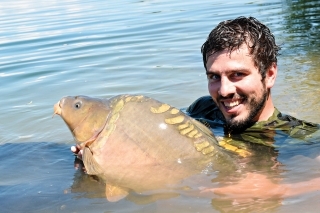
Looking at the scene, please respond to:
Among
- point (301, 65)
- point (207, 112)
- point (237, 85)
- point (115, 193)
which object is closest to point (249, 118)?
point (237, 85)

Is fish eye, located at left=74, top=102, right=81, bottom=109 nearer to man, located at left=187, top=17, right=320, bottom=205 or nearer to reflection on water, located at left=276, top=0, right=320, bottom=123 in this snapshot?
man, located at left=187, top=17, right=320, bottom=205

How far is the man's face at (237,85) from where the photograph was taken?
13.9 ft

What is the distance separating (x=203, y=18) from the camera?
15117mm

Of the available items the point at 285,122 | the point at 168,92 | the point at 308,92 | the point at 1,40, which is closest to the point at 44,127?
the point at 168,92

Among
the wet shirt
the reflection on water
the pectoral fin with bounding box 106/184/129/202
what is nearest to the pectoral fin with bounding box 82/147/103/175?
the pectoral fin with bounding box 106/184/129/202

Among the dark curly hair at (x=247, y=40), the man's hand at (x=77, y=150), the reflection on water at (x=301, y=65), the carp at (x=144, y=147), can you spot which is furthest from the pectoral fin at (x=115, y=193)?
the reflection on water at (x=301, y=65)

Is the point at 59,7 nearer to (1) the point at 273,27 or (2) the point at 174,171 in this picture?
(1) the point at 273,27

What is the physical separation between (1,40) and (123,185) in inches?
412

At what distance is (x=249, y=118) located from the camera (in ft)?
14.5

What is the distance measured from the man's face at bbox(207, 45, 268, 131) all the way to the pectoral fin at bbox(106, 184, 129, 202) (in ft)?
3.97

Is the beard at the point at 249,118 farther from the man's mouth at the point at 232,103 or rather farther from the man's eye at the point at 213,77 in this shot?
the man's eye at the point at 213,77

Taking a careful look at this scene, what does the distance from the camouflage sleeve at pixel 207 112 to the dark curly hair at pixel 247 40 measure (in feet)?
2.55

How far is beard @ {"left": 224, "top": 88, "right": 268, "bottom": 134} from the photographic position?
4320 mm

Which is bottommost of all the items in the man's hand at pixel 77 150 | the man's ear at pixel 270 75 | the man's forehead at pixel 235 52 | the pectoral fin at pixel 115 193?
the pectoral fin at pixel 115 193
